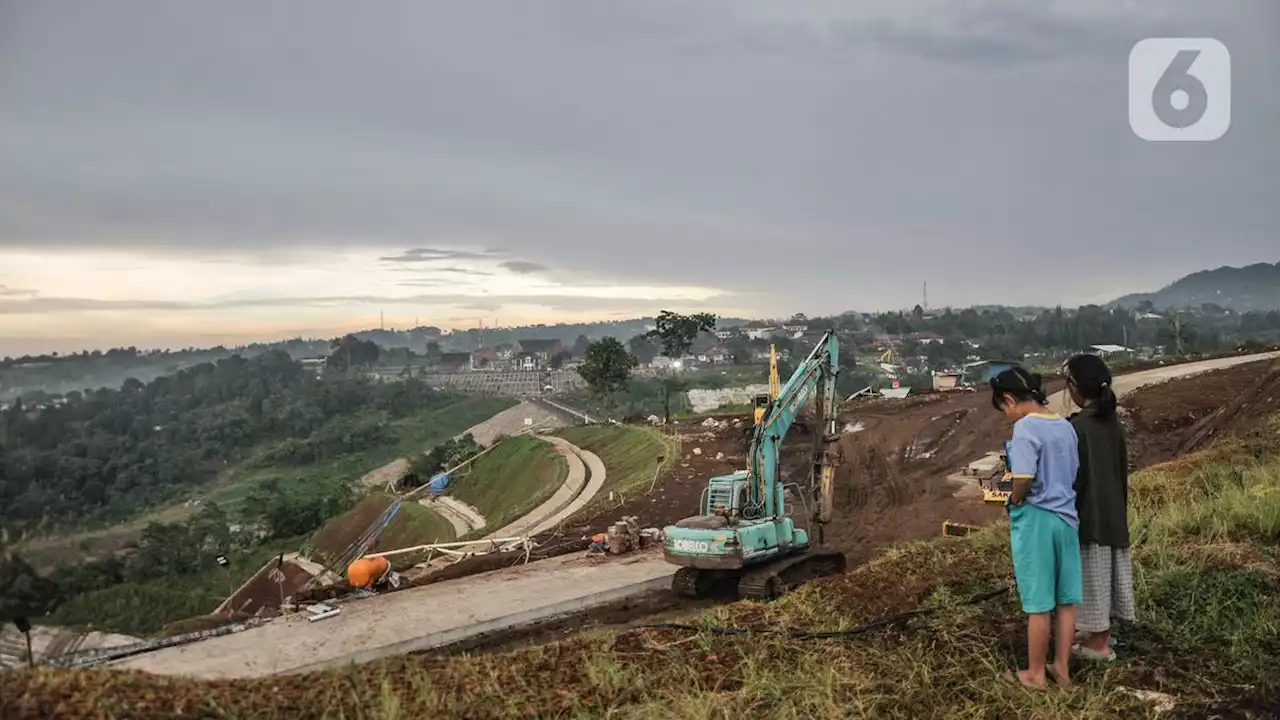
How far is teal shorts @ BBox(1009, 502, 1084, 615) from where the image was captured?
4383 mm

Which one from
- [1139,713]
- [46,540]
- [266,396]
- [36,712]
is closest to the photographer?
[36,712]

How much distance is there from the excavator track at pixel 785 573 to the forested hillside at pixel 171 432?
26.5m

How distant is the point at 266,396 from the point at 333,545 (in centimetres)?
6686

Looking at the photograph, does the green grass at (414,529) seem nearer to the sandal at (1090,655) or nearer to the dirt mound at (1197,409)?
the dirt mound at (1197,409)

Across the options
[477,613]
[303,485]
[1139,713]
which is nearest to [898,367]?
[303,485]

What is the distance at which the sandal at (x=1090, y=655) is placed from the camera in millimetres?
4871

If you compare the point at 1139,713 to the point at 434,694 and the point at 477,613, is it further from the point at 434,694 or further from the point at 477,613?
the point at 477,613

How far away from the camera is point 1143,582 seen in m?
6.00

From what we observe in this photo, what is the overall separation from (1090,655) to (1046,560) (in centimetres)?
100

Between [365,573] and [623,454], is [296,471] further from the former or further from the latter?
[365,573]

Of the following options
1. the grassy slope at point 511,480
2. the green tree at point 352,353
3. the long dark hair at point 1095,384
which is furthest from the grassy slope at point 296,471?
the green tree at point 352,353

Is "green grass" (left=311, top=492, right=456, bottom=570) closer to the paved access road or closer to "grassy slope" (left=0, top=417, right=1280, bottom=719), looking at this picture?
the paved access road

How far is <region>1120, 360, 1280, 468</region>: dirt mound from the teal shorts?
1568cm

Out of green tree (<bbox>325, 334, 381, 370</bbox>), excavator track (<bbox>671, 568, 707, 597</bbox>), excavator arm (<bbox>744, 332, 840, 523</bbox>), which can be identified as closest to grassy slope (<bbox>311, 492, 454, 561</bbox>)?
excavator track (<bbox>671, 568, 707, 597</bbox>)
